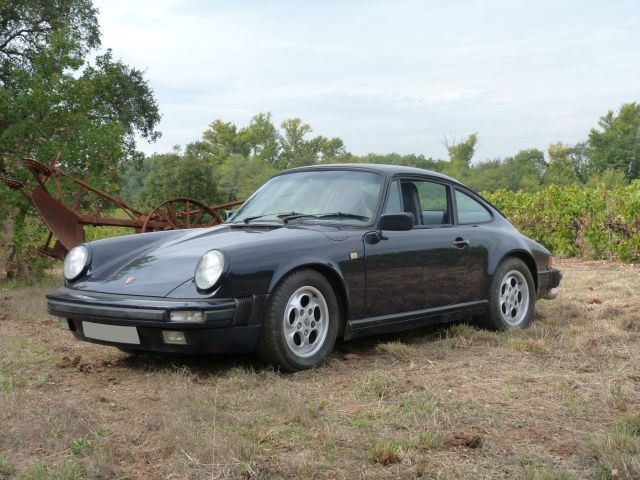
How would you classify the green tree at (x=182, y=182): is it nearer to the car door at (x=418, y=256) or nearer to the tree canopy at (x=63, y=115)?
the tree canopy at (x=63, y=115)

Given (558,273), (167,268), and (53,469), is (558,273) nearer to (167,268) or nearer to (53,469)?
(167,268)

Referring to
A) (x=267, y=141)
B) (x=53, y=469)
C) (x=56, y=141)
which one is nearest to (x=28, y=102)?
(x=56, y=141)

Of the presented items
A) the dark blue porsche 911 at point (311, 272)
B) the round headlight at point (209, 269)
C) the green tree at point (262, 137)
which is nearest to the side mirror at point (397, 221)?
the dark blue porsche 911 at point (311, 272)

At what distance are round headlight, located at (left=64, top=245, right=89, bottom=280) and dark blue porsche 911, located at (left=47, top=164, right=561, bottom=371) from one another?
0.01m

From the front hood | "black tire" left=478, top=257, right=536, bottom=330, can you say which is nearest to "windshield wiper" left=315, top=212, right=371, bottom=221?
the front hood

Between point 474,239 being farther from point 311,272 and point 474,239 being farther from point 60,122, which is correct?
point 60,122

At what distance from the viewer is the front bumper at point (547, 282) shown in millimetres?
6832

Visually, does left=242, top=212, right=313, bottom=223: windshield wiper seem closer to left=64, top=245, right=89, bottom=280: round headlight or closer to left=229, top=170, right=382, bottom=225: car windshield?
left=229, top=170, right=382, bottom=225: car windshield

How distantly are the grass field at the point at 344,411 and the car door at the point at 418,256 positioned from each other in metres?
0.37

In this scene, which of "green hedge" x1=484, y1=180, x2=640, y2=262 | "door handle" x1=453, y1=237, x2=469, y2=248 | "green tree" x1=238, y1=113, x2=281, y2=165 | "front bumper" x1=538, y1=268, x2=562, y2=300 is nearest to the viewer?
"door handle" x1=453, y1=237, x2=469, y2=248

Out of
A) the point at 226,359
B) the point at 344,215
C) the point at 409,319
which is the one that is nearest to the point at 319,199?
the point at 344,215

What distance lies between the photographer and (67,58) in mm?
12008

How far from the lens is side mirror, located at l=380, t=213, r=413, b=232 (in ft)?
17.3

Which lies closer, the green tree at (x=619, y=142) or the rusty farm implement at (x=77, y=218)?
the rusty farm implement at (x=77, y=218)
